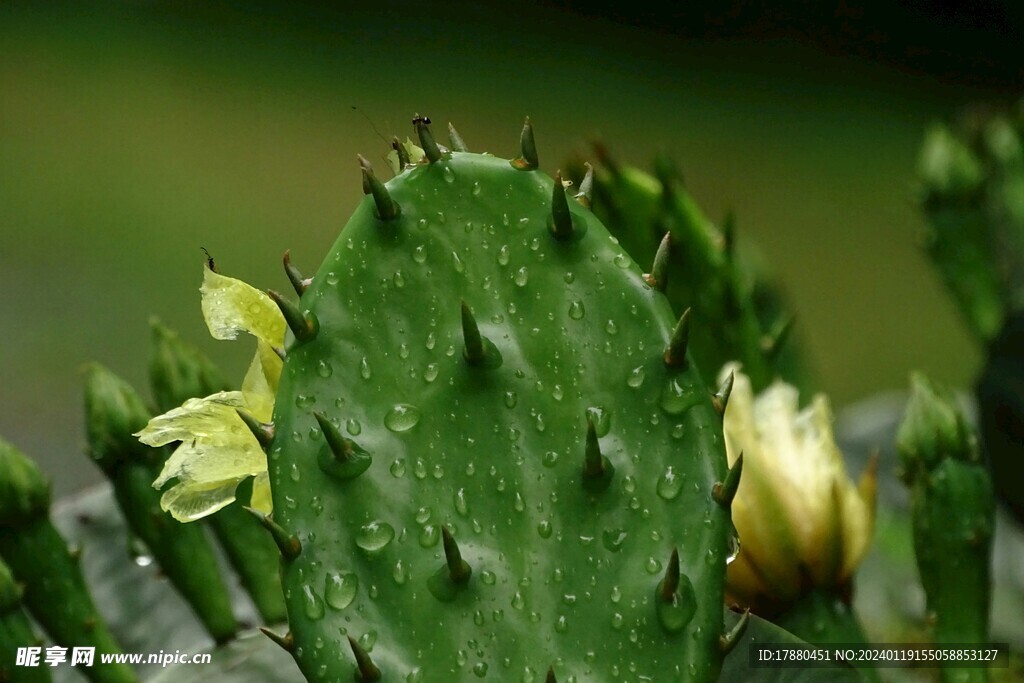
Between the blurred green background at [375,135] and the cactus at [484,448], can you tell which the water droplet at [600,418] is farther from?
the blurred green background at [375,135]

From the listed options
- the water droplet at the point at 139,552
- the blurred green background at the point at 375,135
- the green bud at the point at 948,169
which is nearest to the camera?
the water droplet at the point at 139,552

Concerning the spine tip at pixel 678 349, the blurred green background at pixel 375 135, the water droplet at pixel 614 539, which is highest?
the spine tip at pixel 678 349

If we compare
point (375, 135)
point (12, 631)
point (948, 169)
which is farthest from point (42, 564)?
point (375, 135)

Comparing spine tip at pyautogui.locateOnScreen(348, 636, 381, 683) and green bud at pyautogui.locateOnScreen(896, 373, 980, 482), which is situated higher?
spine tip at pyautogui.locateOnScreen(348, 636, 381, 683)

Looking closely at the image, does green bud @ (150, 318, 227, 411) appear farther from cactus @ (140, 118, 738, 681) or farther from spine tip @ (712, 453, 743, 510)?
spine tip @ (712, 453, 743, 510)

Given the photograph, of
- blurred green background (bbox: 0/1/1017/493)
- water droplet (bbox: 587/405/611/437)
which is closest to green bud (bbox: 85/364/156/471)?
water droplet (bbox: 587/405/611/437)

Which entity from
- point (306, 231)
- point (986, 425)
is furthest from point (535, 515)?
point (306, 231)

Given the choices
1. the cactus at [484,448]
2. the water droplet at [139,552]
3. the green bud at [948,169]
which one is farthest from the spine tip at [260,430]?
the green bud at [948,169]
